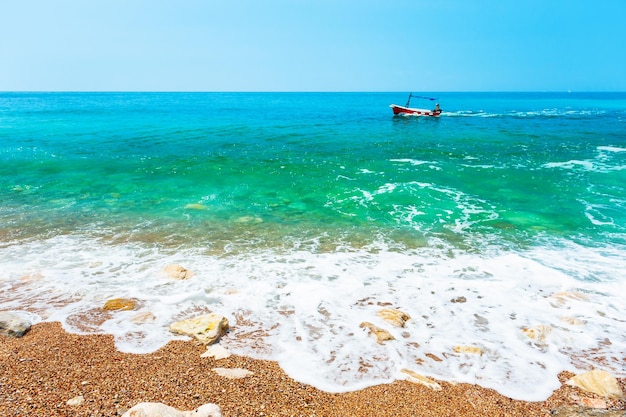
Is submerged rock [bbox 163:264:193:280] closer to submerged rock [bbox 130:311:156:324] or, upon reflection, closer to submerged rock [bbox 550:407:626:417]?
submerged rock [bbox 130:311:156:324]

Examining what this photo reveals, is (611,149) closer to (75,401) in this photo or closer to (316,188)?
(316,188)

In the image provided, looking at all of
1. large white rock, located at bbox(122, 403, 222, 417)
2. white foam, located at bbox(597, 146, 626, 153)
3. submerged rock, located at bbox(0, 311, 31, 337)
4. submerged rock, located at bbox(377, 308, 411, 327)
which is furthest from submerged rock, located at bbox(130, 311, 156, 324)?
A: white foam, located at bbox(597, 146, 626, 153)

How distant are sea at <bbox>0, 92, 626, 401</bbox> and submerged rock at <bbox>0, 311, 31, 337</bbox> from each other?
1.93 ft

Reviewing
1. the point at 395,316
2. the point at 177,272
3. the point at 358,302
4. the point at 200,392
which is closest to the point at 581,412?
the point at 395,316

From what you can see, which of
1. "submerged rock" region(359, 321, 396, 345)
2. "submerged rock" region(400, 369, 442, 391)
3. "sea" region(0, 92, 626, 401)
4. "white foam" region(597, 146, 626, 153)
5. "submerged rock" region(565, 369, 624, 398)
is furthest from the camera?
"white foam" region(597, 146, 626, 153)

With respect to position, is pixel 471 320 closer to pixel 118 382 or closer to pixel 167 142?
pixel 118 382

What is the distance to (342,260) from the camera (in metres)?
12.8

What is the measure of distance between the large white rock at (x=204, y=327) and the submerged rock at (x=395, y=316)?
3.93 m

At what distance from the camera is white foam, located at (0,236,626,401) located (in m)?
7.80

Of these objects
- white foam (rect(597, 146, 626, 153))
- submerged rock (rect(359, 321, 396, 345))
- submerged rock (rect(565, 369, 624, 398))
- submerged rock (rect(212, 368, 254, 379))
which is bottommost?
submerged rock (rect(359, 321, 396, 345))

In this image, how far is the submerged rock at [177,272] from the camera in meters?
11.3

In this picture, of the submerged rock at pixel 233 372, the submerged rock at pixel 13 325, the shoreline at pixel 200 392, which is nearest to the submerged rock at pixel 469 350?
the shoreline at pixel 200 392

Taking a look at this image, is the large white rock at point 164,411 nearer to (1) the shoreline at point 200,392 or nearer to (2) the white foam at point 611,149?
(1) the shoreline at point 200,392

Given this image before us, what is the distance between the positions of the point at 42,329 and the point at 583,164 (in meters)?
34.9
